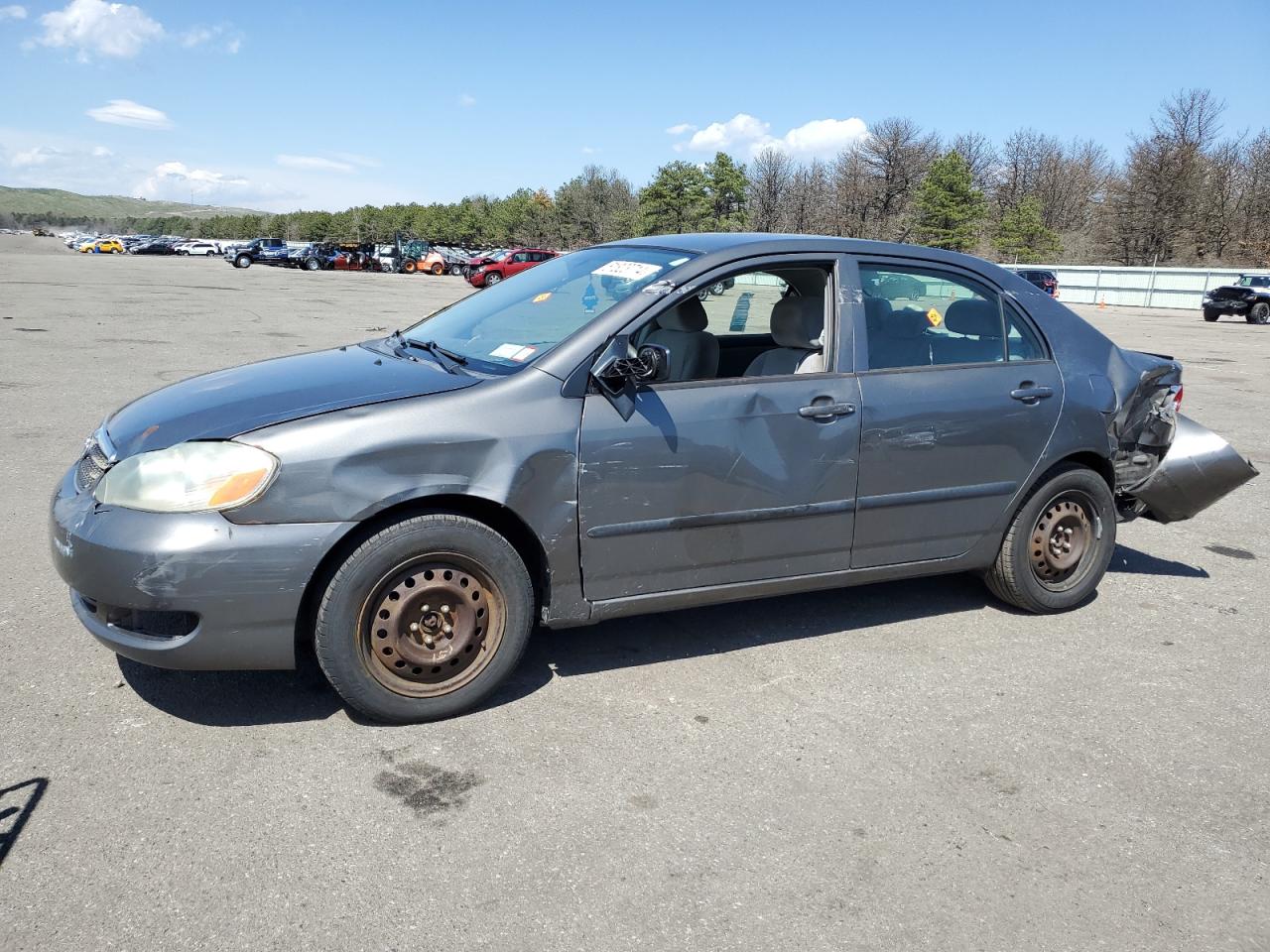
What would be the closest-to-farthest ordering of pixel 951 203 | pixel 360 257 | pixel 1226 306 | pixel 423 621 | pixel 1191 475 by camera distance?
pixel 423 621 → pixel 1191 475 → pixel 1226 306 → pixel 360 257 → pixel 951 203

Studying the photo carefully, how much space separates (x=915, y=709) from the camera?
373cm

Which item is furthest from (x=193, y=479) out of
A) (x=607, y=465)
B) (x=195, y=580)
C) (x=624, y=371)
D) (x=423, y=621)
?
(x=624, y=371)

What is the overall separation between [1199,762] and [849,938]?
1725 mm

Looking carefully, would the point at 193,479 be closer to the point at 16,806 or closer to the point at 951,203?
the point at 16,806

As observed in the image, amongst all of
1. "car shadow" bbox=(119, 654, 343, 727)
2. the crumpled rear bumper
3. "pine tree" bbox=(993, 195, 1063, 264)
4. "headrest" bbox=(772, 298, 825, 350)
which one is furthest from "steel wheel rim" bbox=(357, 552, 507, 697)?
"pine tree" bbox=(993, 195, 1063, 264)

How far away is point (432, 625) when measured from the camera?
3.41 metres

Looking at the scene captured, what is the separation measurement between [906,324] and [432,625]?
239 centimetres

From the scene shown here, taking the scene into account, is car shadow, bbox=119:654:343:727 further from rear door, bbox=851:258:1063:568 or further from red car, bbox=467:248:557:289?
red car, bbox=467:248:557:289

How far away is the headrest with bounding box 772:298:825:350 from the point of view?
13.7 ft

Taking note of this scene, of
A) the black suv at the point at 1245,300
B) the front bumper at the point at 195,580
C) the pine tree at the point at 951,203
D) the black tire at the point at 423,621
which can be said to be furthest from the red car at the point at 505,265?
the front bumper at the point at 195,580

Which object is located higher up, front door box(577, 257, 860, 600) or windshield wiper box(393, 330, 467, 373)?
windshield wiper box(393, 330, 467, 373)

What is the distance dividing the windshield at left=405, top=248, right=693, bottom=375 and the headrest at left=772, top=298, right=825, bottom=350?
60 cm

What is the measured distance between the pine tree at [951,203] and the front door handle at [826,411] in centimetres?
6329

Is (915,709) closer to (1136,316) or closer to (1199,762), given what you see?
(1199,762)
